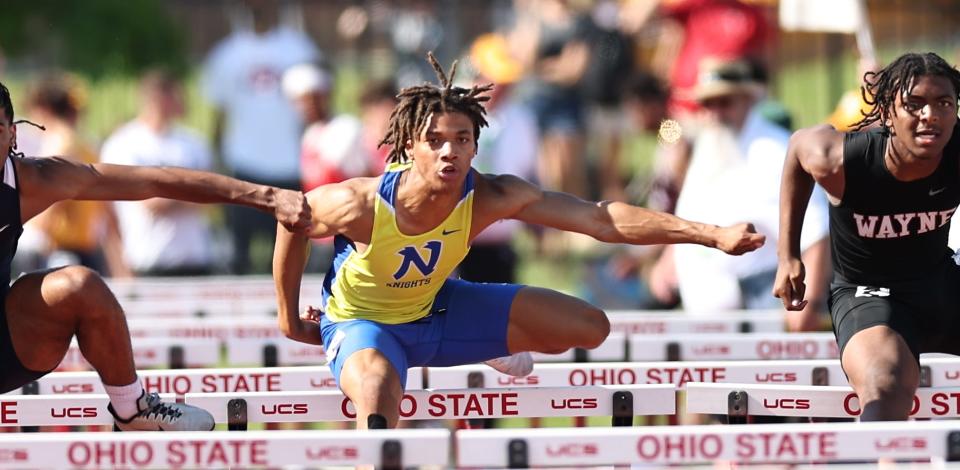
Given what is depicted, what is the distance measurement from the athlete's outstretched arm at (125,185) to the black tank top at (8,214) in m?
0.07

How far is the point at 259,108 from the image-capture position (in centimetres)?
1393

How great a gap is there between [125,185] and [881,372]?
9.73 feet

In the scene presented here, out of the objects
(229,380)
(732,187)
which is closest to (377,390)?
(229,380)

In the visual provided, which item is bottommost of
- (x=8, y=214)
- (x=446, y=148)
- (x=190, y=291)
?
(x=8, y=214)

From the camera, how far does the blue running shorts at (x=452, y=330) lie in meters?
6.99

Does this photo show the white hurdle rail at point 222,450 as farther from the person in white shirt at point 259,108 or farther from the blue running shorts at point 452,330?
the person in white shirt at point 259,108

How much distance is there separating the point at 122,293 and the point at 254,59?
2.94 metres

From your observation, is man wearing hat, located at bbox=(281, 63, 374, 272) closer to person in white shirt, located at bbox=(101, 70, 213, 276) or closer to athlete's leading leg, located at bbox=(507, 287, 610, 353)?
person in white shirt, located at bbox=(101, 70, 213, 276)

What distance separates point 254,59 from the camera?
46.1 ft

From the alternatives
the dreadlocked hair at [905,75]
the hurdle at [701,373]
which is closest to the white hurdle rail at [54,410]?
the hurdle at [701,373]

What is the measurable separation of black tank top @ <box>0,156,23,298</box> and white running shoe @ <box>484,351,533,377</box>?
2.07m

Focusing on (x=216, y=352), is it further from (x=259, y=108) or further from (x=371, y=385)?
(x=259, y=108)

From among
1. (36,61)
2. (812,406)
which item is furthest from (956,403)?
(36,61)

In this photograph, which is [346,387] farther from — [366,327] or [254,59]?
[254,59]
